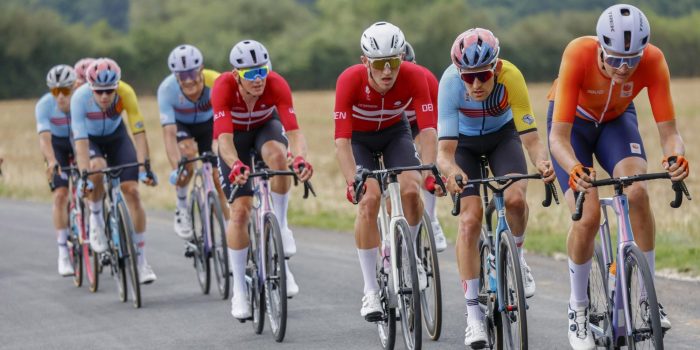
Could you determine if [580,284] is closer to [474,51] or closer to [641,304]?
[641,304]

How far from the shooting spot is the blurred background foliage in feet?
261

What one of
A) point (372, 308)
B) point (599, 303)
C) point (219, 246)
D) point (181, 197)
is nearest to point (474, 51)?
point (599, 303)

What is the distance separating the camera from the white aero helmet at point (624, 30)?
673cm

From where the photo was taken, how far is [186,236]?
12258 mm

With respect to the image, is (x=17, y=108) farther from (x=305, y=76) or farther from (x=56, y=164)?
(x=56, y=164)

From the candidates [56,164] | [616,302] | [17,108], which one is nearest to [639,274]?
[616,302]

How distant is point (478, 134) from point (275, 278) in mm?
1911

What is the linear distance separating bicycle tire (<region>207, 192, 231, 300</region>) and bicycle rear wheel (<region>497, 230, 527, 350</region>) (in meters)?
4.11

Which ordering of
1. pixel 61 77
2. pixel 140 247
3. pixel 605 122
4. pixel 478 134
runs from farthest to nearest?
1. pixel 61 77
2. pixel 140 247
3. pixel 478 134
4. pixel 605 122

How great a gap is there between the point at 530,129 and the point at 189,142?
5588mm

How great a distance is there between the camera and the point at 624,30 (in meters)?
6.73

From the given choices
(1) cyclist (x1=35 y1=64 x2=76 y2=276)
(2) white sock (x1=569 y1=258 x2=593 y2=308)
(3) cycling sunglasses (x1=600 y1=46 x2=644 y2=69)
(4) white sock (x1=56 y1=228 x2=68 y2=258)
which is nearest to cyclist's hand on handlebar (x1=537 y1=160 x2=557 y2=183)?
(2) white sock (x1=569 y1=258 x2=593 y2=308)

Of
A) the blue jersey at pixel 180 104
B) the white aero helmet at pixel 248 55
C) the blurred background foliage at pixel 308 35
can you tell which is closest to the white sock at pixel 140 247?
the blue jersey at pixel 180 104

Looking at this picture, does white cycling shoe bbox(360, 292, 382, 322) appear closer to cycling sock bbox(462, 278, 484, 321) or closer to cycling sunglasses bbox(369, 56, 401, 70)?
cycling sock bbox(462, 278, 484, 321)
